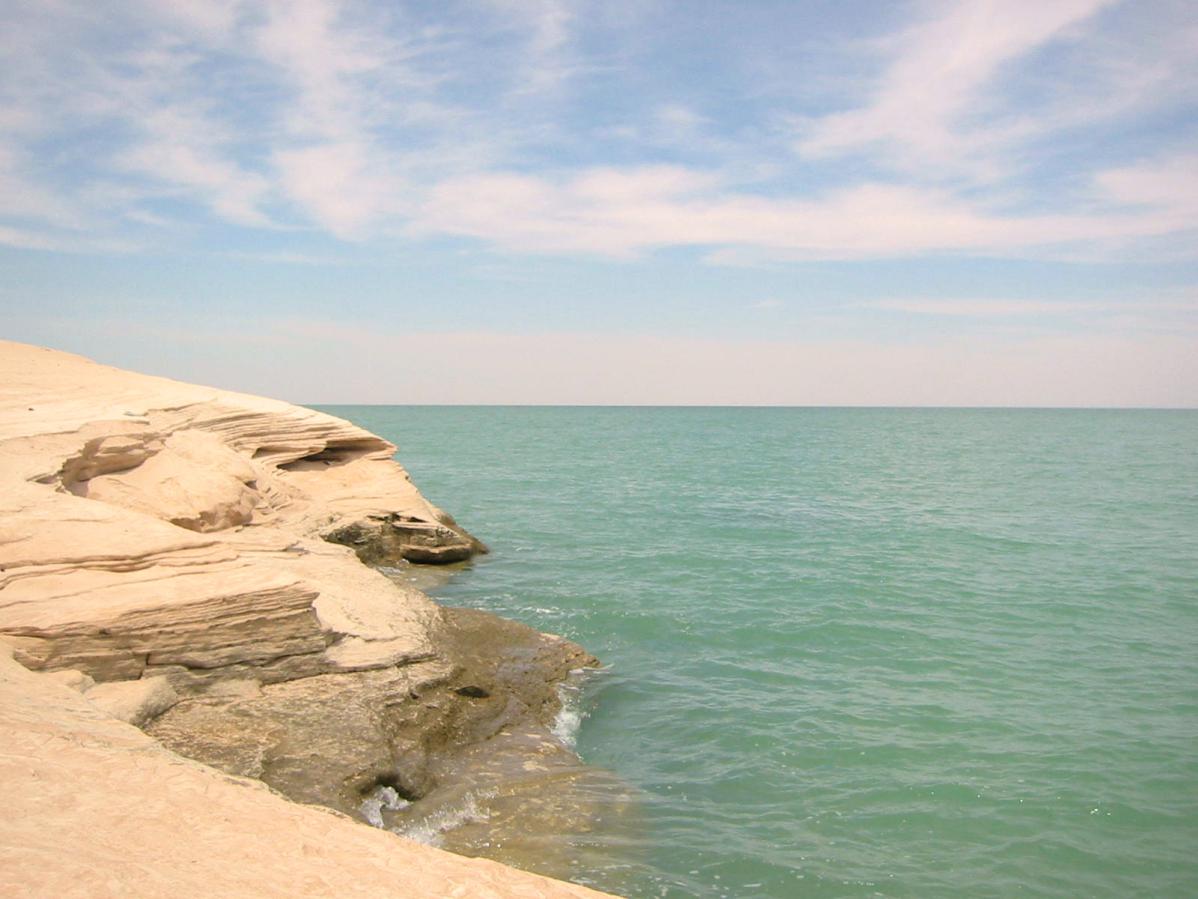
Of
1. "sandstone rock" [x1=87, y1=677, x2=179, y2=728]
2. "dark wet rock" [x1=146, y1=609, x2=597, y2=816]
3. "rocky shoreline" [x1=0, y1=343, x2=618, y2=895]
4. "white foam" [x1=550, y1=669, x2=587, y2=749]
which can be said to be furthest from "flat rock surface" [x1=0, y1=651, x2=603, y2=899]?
"white foam" [x1=550, y1=669, x2=587, y2=749]

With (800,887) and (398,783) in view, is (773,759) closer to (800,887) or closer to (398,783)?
(800,887)

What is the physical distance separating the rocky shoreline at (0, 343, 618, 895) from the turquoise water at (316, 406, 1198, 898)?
1.84 metres

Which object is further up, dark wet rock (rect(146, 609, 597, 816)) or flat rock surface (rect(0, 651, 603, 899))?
Answer: flat rock surface (rect(0, 651, 603, 899))

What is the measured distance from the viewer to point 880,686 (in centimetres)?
1355

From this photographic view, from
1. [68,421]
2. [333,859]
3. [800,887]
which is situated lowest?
[800,887]

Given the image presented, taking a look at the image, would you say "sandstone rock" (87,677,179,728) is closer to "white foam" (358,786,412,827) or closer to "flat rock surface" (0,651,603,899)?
"flat rock surface" (0,651,603,899)

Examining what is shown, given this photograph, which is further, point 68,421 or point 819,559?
point 819,559

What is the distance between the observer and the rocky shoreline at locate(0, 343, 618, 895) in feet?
27.9

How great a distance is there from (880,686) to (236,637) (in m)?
9.53

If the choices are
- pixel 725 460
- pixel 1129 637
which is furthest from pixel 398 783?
pixel 725 460

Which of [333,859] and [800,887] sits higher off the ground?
[333,859]

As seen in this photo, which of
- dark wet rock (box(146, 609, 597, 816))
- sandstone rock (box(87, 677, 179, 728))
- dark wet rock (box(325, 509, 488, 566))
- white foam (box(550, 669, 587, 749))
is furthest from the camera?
dark wet rock (box(325, 509, 488, 566))

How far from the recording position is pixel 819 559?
76.3ft

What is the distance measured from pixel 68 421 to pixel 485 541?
42.9ft
